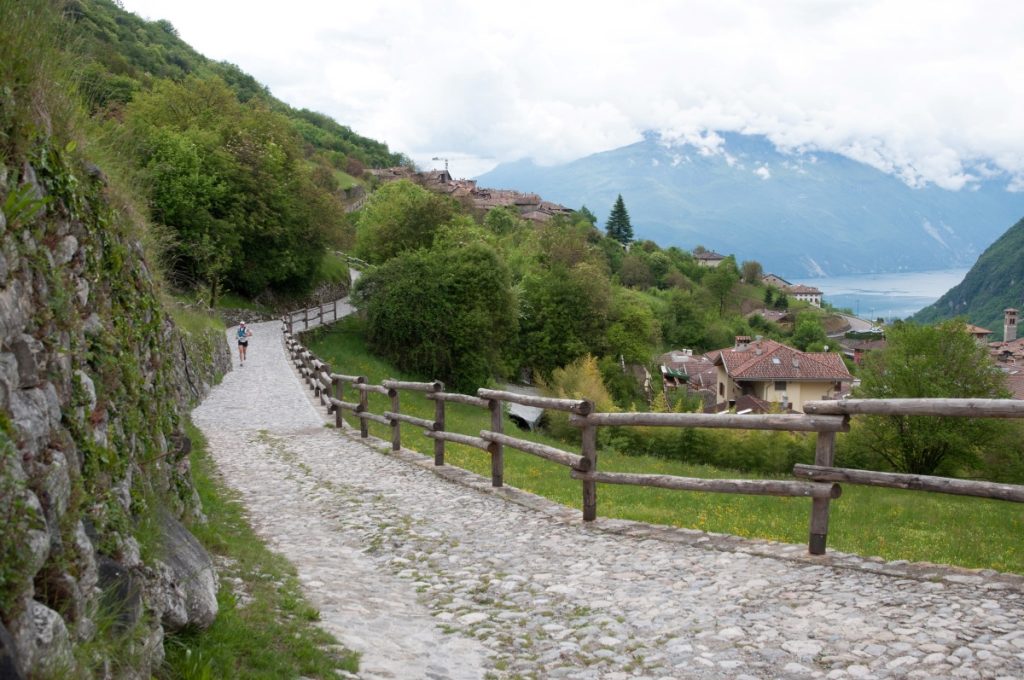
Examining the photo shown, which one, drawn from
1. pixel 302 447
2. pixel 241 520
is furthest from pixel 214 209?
pixel 241 520

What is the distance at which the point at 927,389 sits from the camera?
35156mm

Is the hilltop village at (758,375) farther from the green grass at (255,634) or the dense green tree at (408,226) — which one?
the green grass at (255,634)

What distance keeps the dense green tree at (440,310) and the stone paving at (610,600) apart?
3411 cm

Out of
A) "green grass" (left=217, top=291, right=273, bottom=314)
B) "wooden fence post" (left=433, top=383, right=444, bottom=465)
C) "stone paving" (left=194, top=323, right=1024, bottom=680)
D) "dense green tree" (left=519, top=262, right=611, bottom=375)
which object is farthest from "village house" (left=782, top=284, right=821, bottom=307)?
"stone paving" (left=194, top=323, right=1024, bottom=680)

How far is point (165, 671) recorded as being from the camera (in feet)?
12.6

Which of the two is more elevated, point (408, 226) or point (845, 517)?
point (408, 226)

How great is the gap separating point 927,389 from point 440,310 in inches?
1033

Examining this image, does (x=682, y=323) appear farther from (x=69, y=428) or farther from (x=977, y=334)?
(x=69, y=428)

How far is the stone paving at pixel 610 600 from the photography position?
4852 mm

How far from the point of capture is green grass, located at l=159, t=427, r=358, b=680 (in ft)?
13.7

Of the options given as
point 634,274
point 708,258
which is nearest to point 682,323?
point 634,274

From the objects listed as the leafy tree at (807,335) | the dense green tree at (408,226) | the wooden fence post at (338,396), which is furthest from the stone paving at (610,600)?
the leafy tree at (807,335)

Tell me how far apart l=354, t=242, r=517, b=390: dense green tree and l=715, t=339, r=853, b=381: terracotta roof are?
36871mm

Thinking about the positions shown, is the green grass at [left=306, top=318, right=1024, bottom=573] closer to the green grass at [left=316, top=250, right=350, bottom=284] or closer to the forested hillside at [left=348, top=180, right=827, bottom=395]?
the forested hillside at [left=348, top=180, right=827, bottom=395]
